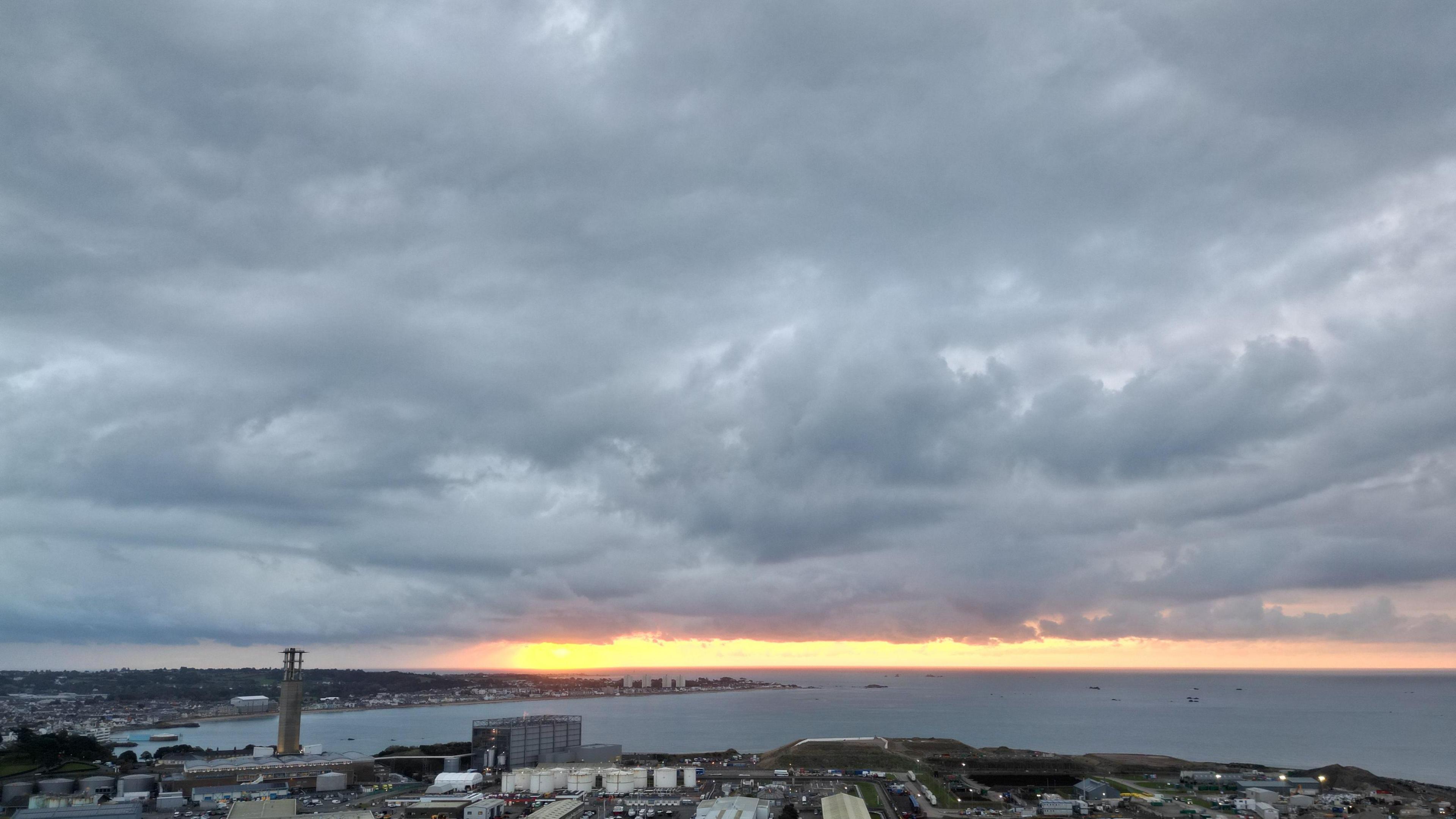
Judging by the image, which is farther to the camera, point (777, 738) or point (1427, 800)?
point (777, 738)

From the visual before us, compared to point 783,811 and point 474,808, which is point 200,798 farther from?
point 783,811

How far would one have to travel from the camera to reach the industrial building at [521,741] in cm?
6206

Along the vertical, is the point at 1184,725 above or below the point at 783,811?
below

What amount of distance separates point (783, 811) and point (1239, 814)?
23226mm

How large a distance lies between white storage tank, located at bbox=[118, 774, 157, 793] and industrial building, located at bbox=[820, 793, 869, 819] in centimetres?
4290

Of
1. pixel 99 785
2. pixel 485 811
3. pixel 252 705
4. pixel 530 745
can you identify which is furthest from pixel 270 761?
pixel 252 705

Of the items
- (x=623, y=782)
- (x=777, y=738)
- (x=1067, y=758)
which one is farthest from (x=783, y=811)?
(x=777, y=738)

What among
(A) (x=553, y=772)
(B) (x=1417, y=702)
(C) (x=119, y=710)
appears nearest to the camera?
(A) (x=553, y=772)

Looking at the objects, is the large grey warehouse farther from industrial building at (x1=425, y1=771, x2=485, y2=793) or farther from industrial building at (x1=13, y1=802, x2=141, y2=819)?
industrial building at (x1=13, y1=802, x2=141, y2=819)

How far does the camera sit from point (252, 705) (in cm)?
16775

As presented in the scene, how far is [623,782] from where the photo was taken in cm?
5269

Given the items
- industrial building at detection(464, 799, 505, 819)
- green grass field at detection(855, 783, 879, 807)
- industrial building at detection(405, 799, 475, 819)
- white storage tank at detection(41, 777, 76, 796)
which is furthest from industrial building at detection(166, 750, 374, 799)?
green grass field at detection(855, 783, 879, 807)

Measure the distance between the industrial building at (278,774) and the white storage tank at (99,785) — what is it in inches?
33.7

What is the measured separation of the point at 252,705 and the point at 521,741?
135 metres
